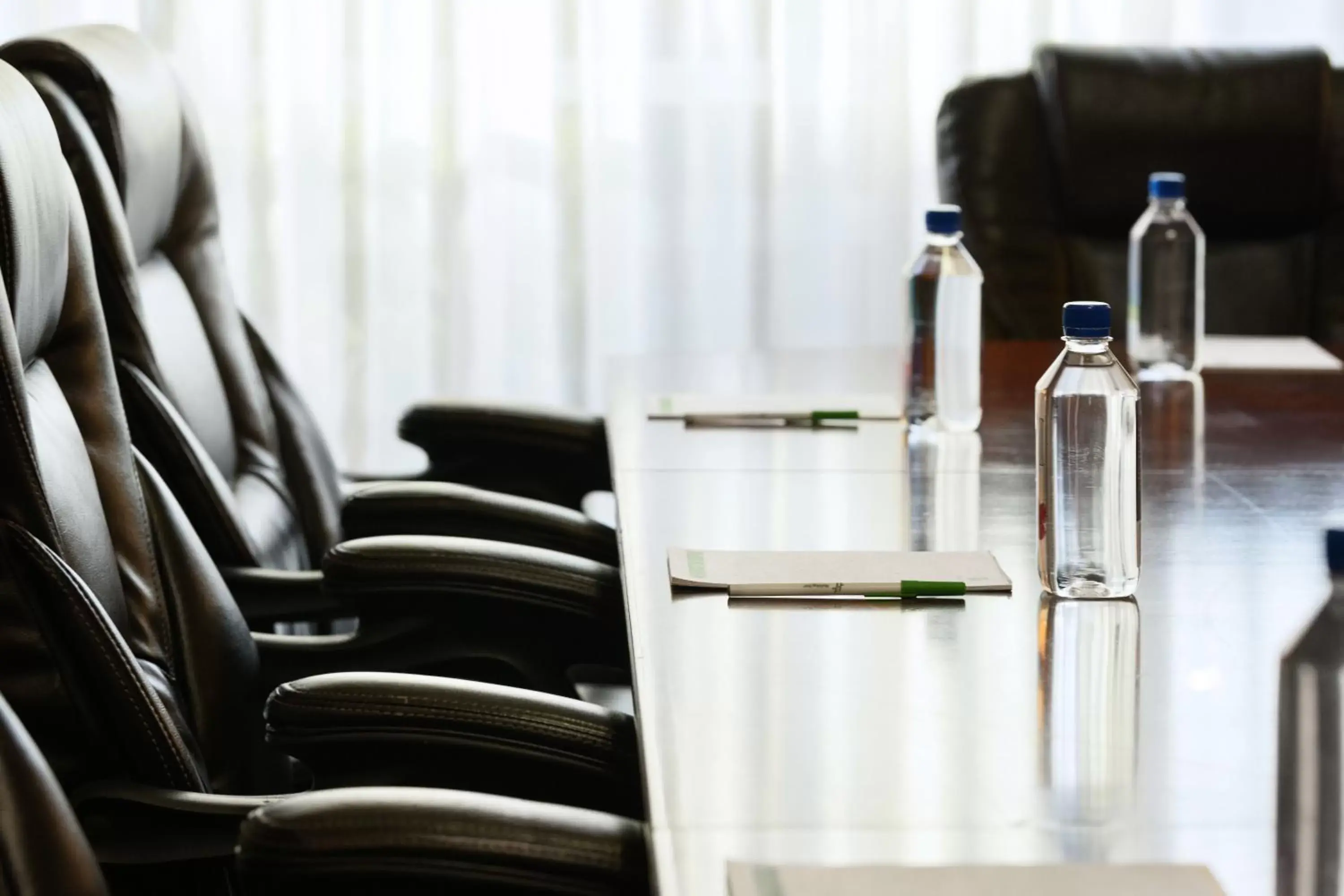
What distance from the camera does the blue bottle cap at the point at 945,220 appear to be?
185 centimetres

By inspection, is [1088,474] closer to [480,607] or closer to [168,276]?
[480,607]

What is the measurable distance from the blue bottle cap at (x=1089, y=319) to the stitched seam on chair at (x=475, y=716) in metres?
0.42

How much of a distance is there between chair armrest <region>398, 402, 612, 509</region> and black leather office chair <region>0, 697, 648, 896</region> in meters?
1.26

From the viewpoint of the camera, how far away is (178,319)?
2115mm

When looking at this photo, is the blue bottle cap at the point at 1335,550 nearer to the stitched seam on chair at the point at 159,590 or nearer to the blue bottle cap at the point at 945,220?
the blue bottle cap at the point at 945,220

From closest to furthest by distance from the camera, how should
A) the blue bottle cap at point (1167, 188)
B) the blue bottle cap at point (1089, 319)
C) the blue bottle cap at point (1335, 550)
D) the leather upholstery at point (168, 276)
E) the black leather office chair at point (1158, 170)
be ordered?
the blue bottle cap at point (1335, 550) < the blue bottle cap at point (1089, 319) < the leather upholstery at point (168, 276) < the blue bottle cap at point (1167, 188) < the black leather office chair at point (1158, 170)

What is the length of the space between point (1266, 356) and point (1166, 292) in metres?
0.16

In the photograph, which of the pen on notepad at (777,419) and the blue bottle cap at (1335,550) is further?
the pen on notepad at (777,419)

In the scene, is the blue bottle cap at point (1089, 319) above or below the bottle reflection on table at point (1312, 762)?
above

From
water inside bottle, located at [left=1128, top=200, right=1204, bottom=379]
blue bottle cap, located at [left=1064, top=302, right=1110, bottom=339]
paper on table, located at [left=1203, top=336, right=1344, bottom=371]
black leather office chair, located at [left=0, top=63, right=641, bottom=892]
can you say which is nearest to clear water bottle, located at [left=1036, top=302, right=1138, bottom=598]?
blue bottle cap, located at [left=1064, top=302, right=1110, bottom=339]

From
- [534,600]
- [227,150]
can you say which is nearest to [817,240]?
[227,150]

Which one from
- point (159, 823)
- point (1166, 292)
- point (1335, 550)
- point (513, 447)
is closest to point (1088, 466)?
point (1335, 550)

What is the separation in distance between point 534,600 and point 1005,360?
1.10m

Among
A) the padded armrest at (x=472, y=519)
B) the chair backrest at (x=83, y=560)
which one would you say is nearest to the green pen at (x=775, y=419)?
the padded armrest at (x=472, y=519)
